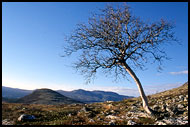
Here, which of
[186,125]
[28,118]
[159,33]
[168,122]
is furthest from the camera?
[159,33]

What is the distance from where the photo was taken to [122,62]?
1778 cm

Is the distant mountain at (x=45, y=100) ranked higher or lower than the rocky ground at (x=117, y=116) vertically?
lower

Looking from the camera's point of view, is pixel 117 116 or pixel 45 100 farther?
pixel 45 100

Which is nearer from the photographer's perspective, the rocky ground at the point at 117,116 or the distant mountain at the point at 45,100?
the rocky ground at the point at 117,116

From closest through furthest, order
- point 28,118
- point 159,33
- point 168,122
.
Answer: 1. point 168,122
2. point 28,118
3. point 159,33

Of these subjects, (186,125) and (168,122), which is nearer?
(186,125)

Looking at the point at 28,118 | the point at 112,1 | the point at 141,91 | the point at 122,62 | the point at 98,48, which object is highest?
the point at 112,1

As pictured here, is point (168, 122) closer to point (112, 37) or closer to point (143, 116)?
point (143, 116)

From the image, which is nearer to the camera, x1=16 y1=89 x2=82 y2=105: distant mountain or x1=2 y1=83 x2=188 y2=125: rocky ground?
x1=2 y1=83 x2=188 y2=125: rocky ground

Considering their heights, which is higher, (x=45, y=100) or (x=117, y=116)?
(x=117, y=116)

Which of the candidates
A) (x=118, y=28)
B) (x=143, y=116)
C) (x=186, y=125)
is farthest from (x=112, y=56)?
(x=186, y=125)

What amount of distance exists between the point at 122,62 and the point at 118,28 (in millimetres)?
4100

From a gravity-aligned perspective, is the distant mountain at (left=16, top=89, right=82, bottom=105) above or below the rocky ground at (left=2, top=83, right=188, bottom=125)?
below

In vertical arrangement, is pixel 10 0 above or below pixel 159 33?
above
